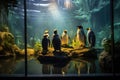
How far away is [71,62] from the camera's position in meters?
9.86

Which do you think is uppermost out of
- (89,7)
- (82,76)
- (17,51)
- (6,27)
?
(89,7)

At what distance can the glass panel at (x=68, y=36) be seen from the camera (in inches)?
382

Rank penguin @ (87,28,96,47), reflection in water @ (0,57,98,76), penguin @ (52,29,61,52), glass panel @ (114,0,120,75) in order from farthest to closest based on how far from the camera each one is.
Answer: penguin @ (52,29,61,52), penguin @ (87,28,96,47), reflection in water @ (0,57,98,76), glass panel @ (114,0,120,75)

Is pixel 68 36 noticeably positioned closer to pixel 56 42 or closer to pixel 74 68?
pixel 56 42

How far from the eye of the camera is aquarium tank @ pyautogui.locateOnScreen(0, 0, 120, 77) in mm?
9633

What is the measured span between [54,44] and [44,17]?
948 millimetres

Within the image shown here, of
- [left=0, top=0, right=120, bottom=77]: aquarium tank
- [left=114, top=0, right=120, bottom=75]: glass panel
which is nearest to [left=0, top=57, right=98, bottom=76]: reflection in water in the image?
[left=0, top=0, right=120, bottom=77]: aquarium tank

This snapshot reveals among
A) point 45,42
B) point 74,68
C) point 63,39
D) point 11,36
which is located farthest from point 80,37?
point 11,36

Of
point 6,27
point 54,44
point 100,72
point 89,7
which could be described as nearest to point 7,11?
point 6,27

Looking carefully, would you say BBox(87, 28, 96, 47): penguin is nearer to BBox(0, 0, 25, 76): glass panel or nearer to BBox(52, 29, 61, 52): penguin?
BBox(52, 29, 61, 52): penguin

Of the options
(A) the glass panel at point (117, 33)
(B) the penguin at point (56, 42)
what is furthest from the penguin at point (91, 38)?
(B) the penguin at point (56, 42)

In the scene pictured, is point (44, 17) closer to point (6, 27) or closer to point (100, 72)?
point (6, 27)

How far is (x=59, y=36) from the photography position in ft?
32.4

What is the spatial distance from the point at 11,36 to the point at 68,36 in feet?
6.08
